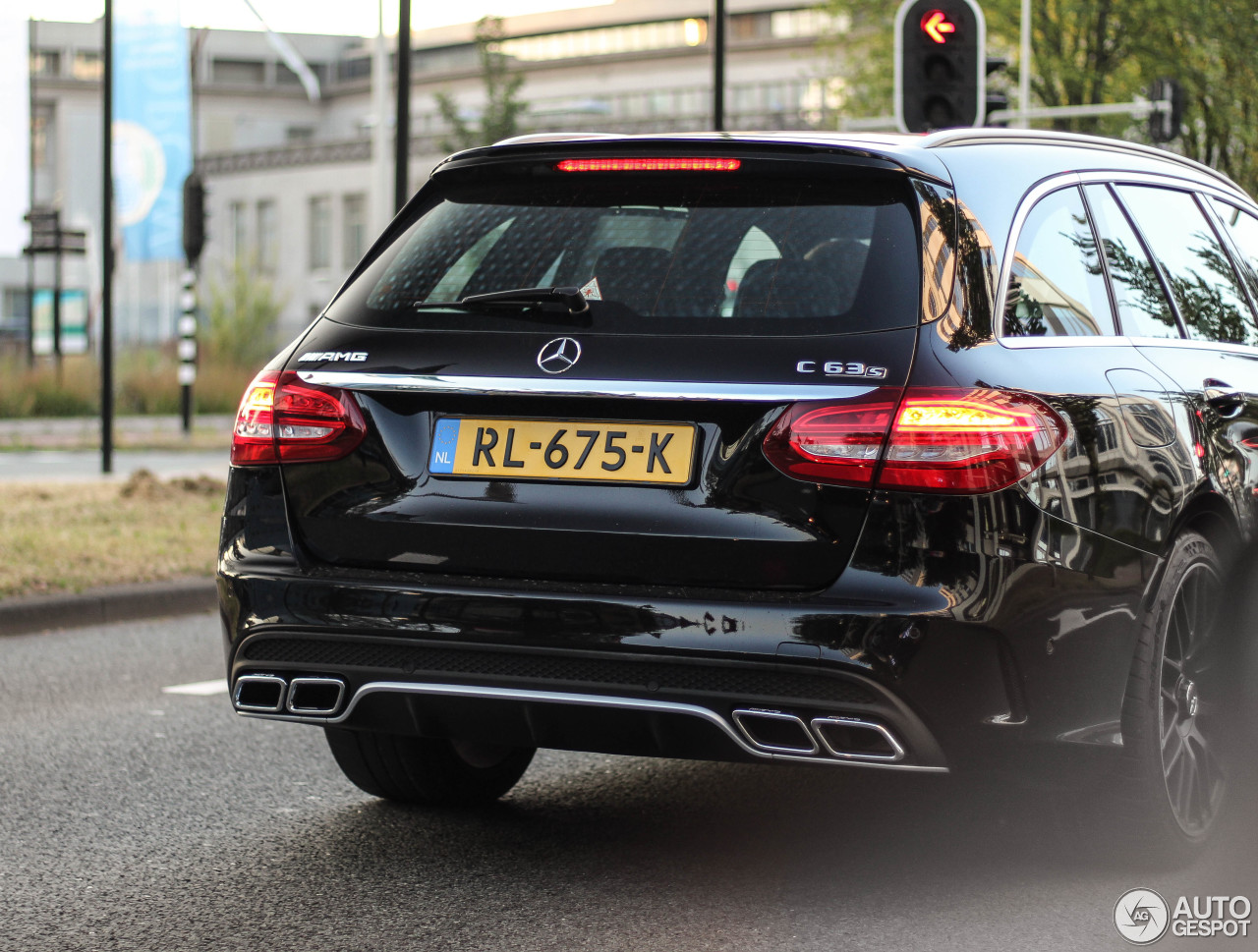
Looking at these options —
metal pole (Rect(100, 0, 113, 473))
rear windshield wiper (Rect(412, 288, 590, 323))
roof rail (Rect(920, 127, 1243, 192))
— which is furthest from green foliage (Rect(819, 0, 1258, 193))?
rear windshield wiper (Rect(412, 288, 590, 323))

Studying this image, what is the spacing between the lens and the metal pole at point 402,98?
445 inches

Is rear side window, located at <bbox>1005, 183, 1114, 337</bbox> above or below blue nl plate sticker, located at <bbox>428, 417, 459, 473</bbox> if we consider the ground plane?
above

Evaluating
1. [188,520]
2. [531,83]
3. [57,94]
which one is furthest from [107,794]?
[57,94]

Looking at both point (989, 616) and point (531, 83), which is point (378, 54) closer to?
point (989, 616)

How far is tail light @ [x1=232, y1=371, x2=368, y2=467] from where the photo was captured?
4.14 meters

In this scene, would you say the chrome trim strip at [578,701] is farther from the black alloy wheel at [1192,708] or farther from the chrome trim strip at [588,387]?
the black alloy wheel at [1192,708]

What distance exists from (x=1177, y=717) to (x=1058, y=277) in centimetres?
104

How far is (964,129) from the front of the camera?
14.8ft

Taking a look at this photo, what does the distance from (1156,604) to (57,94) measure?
9135 cm

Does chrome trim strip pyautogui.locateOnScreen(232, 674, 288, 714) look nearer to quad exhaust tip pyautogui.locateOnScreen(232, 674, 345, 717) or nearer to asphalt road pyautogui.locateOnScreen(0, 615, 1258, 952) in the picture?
quad exhaust tip pyautogui.locateOnScreen(232, 674, 345, 717)

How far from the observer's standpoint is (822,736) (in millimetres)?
3693

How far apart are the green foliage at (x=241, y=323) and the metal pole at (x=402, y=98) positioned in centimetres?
2174

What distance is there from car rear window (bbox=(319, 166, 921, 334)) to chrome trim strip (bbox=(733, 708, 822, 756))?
Answer: 773 millimetres

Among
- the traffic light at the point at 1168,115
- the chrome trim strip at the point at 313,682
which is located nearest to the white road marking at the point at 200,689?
the chrome trim strip at the point at 313,682
